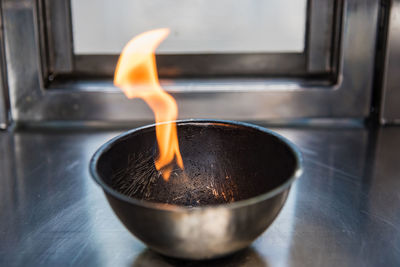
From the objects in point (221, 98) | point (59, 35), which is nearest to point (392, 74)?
point (221, 98)

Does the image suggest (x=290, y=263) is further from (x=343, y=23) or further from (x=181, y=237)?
(x=343, y=23)

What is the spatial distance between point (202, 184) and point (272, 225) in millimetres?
125

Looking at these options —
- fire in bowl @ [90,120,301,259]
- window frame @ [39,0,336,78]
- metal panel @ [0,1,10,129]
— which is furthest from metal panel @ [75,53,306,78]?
fire in bowl @ [90,120,301,259]

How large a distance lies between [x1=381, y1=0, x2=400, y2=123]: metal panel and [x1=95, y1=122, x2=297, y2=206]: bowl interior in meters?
0.51

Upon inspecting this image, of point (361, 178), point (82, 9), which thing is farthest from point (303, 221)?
point (82, 9)

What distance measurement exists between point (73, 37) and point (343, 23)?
1.98 feet

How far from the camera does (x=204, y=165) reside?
0.69 m

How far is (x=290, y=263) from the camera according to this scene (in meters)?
0.55

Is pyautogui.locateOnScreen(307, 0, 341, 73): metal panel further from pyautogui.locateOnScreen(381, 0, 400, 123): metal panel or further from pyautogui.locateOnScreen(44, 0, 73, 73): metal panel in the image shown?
pyautogui.locateOnScreen(44, 0, 73, 73): metal panel

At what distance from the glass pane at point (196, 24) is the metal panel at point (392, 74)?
19 centimetres

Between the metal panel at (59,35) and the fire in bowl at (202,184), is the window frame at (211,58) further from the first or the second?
the fire in bowl at (202,184)

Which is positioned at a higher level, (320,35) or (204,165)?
(320,35)

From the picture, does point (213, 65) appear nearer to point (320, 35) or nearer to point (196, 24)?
point (196, 24)

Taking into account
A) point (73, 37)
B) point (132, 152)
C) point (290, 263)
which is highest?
point (73, 37)
